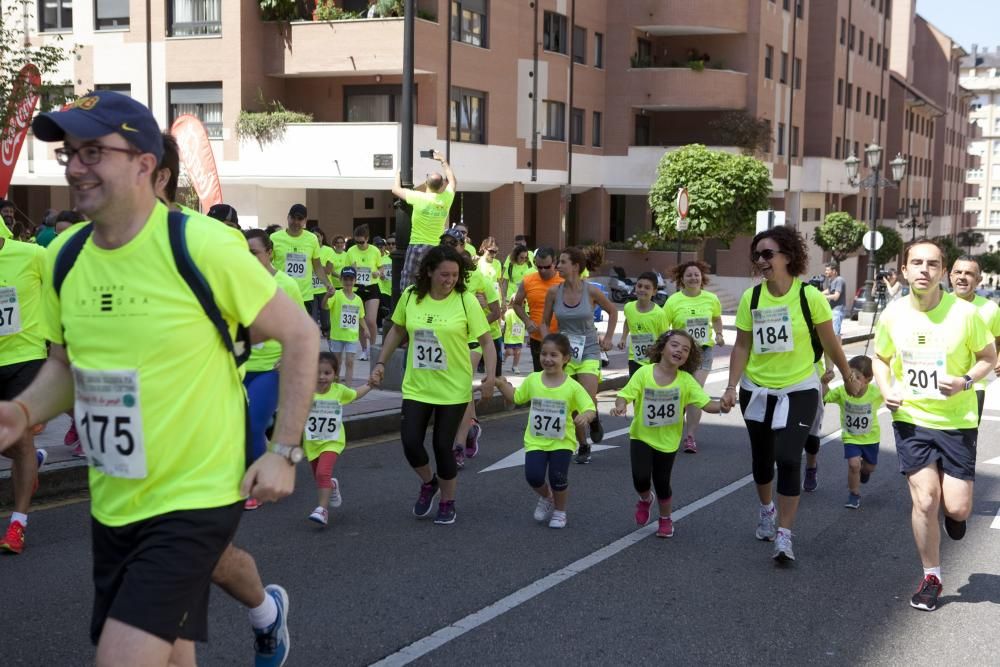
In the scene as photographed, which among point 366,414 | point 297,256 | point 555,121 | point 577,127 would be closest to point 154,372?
point 366,414

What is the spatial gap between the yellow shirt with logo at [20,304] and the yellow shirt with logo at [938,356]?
16.4ft

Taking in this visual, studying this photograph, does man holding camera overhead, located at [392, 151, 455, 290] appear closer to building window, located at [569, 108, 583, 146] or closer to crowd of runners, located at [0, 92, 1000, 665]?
crowd of runners, located at [0, 92, 1000, 665]

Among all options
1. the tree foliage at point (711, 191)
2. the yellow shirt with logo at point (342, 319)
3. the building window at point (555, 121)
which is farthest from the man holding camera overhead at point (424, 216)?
the tree foliage at point (711, 191)

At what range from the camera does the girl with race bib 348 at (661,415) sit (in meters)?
7.70

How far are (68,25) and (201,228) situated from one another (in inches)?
1233

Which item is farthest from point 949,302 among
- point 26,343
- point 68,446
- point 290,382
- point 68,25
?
point 68,25

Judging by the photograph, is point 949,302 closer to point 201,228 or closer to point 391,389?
point 201,228

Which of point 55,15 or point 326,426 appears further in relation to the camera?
point 55,15

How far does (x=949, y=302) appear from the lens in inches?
253

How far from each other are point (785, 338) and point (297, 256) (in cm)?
863

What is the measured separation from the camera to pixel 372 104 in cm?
3086

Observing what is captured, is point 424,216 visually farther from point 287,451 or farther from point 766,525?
point 287,451

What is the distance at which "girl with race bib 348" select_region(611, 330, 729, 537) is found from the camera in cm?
770

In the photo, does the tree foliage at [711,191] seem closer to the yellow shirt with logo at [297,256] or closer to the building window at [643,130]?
the building window at [643,130]
